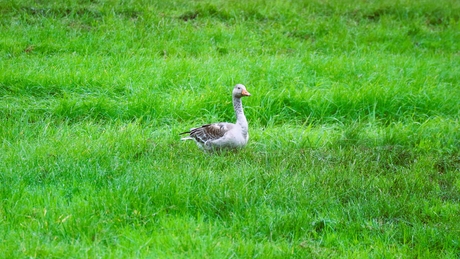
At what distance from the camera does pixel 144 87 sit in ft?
31.7

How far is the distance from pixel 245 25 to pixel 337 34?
1.72 metres

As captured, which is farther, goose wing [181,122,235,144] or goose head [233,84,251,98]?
goose head [233,84,251,98]

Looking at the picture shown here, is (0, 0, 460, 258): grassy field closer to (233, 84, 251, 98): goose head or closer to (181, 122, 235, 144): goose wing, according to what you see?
(181, 122, 235, 144): goose wing

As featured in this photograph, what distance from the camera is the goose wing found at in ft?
25.1

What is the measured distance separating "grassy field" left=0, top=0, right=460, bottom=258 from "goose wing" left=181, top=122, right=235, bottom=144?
0.61 ft

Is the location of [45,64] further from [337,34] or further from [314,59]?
[337,34]

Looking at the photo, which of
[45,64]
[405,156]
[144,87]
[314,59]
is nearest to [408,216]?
[405,156]

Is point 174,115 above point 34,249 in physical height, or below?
below

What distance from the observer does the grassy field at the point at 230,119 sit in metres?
5.65

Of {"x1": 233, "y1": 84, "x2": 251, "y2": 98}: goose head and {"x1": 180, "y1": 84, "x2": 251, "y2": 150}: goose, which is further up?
{"x1": 233, "y1": 84, "x2": 251, "y2": 98}: goose head

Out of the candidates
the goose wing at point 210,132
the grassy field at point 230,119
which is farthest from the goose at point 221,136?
the grassy field at point 230,119

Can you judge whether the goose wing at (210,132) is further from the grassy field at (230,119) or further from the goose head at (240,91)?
the goose head at (240,91)

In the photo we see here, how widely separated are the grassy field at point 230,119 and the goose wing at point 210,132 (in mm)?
185

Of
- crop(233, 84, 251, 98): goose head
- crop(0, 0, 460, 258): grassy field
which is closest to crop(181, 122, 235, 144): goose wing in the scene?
crop(0, 0, 460, 258): grassy field
